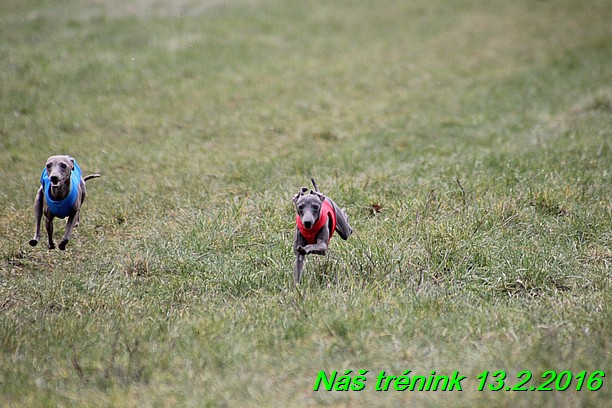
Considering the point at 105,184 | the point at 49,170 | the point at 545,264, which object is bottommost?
the point at 105,184

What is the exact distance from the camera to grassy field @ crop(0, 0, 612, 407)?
4434 mm

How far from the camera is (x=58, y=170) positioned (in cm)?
577

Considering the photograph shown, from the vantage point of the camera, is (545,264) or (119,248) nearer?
(545,264)

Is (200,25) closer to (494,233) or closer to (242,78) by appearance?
(242,78)

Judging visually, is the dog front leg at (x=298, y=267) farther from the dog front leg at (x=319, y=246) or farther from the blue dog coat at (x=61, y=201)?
the blue dog coat at (x=61, y=201)

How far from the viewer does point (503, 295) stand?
5.51 meters

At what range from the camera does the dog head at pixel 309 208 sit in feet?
16.5

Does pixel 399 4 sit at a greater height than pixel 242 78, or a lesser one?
greater

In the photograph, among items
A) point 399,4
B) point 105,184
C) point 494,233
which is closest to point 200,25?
point 399,4

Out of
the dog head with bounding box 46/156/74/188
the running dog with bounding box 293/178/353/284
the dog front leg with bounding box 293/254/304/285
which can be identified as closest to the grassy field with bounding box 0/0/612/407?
the dog front leg with bounding box 293/254/304/285

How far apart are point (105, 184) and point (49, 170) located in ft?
11.3

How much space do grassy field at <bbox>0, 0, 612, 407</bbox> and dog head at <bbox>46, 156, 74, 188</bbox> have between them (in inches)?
34.0

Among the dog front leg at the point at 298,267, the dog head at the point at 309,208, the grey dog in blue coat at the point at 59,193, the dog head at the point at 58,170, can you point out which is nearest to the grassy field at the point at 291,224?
the dog front leg at the point at 298,267

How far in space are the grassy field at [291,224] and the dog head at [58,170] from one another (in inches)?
34.0
